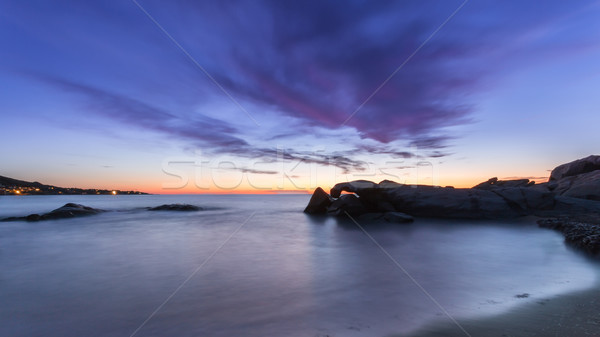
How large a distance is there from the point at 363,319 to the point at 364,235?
10.7 meters

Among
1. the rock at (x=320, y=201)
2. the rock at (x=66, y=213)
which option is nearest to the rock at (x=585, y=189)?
the rock at (x=320, y=201)

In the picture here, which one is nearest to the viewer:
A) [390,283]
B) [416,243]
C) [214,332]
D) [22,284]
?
[214,332]

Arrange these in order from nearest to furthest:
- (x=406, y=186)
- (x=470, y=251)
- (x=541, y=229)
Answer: (x=470, y=251) → (x=541, y=229) → (x=406, y=186)

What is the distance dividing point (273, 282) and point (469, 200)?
19357mm

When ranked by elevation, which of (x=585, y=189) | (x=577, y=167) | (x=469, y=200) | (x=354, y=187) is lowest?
(x=469, y=200)

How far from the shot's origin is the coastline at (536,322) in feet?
13.7

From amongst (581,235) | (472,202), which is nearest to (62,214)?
(472,202)

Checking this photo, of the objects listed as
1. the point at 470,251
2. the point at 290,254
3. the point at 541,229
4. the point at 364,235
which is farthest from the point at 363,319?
the point at 541,229

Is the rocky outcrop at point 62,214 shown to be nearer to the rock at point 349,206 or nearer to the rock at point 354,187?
the rock at point 349,206

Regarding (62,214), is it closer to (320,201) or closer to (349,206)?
(320,201)

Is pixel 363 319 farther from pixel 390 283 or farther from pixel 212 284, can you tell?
pixel 212 284

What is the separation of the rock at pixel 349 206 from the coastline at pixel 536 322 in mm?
17981

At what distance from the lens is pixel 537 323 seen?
14.7 feet

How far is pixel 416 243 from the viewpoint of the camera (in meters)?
12.9
